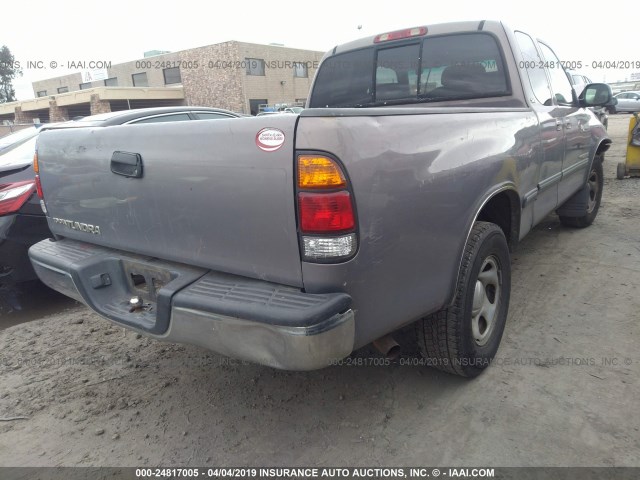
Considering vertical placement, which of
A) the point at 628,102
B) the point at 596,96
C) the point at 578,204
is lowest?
the point at 628,102

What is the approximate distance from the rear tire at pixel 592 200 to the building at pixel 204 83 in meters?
29.2

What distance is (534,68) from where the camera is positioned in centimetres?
372

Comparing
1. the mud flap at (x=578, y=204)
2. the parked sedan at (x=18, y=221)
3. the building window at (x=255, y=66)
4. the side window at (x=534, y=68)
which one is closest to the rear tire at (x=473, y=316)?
the side window at (x=534, y=68)

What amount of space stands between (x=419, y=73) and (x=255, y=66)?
35.7 m

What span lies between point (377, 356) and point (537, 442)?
3.42ft

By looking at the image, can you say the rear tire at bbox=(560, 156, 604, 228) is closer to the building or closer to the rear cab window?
the rear cab window

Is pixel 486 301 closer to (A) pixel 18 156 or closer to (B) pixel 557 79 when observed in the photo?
(B) pixel 557 79

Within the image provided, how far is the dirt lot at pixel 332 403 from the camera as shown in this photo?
221 centimetres

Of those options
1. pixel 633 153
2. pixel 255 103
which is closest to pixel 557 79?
pixel 633 153

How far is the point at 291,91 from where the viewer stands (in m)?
41.3

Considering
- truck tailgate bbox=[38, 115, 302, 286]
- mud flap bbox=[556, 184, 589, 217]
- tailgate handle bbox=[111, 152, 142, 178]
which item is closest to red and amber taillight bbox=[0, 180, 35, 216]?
truck tailgate bbox=[38, 115, 302, 286]

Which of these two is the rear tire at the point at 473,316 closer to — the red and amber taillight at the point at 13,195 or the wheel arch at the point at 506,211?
the wheel arch at the point at 506,211

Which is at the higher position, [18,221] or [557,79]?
[557,79]

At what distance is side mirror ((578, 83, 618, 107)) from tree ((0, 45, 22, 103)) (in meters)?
66.4
